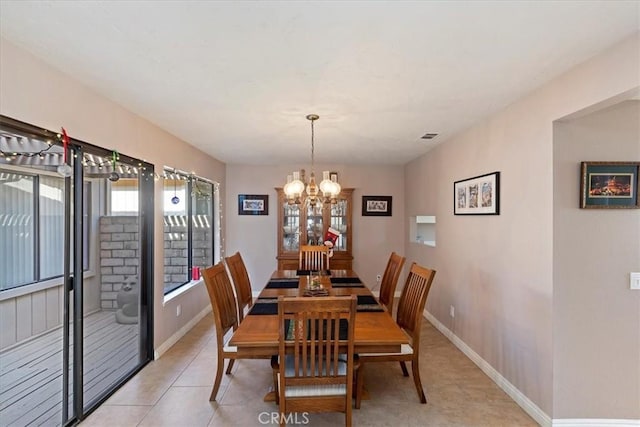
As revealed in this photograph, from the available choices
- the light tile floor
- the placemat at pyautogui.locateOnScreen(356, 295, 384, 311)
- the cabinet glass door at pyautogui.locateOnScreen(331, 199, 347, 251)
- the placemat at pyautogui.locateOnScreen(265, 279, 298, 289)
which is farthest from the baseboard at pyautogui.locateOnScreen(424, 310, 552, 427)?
the cabinet glass door at pyautogui.locateOnScreen(331, 199, 347, 251)

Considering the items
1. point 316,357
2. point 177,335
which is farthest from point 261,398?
point 177,335

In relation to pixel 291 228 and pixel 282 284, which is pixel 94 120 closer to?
pixel 282 284

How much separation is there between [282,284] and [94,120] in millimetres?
2157

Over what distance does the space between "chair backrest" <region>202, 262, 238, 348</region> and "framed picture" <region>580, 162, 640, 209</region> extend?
8.67ft

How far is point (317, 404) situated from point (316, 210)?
385cm

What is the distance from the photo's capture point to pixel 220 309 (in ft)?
8.53

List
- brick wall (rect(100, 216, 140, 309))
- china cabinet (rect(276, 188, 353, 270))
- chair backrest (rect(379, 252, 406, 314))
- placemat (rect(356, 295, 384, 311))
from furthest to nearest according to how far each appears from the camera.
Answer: china cabinet (rect(276, 188, 353, 270)), chair backrest (rect(379, 252, 406, 314)), brick wall (rect(100, 216, 140, 309)), placemat (rect(356, 295, 384, 311))

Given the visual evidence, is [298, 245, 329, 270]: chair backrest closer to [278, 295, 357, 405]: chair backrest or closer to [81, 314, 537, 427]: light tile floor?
[81, 314, 537, 427]: light tile floor

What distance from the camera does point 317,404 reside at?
6.57ft

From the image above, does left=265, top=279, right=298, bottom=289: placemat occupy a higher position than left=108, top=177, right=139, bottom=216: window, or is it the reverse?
left=108, top=177, right=139, bottom=216: window

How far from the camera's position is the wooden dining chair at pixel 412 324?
247 cm

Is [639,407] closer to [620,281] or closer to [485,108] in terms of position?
[620,281]

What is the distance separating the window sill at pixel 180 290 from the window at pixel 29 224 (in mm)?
1319

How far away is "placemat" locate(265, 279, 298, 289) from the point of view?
336 cm
